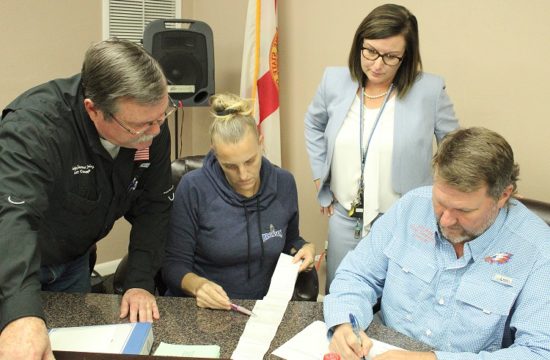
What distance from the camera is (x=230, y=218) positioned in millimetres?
1952

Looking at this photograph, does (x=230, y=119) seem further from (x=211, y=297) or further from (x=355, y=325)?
(x=355, y=325)

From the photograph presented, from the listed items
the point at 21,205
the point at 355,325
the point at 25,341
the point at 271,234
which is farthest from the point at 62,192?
the point at 355,325

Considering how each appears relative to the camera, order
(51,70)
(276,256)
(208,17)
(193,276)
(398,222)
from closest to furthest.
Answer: (398,222) → (193,276) → (276,256) → (51,70) → (208,17)

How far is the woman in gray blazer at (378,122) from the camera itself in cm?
222

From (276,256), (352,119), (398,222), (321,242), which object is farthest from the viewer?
(321,242)

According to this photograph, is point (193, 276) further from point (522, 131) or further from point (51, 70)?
point (51, 70)

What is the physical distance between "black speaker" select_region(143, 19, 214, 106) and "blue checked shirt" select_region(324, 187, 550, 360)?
6.44 ft

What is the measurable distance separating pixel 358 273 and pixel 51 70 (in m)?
2.50

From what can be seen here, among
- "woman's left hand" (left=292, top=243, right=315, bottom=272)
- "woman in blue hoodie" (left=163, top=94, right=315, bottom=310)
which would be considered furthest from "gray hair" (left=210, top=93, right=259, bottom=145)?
"woman's left hand" (left=292, top=243, right=315, bottom=272)

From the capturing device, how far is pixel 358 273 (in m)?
1.69

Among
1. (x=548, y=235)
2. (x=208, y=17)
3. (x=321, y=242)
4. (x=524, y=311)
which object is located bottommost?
(x=321, y=242)

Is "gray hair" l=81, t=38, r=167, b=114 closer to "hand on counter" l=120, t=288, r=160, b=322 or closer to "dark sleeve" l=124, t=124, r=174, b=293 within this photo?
"dark sleeve" l=124, t=124, r=174, b=293

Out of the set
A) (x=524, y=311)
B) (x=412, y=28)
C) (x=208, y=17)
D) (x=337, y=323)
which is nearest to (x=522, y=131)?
(x=412, y=28)

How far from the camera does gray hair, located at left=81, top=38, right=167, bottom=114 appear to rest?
4.41ft
